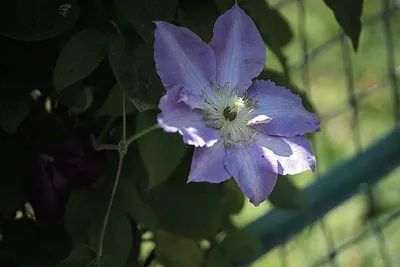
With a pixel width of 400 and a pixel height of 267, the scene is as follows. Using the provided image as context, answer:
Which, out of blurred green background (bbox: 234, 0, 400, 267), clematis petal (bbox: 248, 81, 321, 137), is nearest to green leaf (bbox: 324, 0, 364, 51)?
clematis petal (bbox: 248, 81, 321, 137)

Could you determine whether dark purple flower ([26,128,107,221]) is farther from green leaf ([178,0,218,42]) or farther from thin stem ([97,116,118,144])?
green leaf ([178,0,218,42])

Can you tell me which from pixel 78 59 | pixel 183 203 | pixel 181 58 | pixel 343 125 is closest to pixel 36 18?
pixel 78 59

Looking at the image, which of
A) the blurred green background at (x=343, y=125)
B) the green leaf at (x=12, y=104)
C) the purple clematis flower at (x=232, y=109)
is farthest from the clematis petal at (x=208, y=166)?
the blurred green background at (x=343, y=125)

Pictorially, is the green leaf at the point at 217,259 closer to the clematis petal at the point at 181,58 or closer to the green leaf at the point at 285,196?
the green leaf at the point at 285,196

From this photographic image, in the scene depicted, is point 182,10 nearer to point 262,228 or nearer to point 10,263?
point 10,263

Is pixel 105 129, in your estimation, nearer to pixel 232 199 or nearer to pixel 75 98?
pixel 75 98

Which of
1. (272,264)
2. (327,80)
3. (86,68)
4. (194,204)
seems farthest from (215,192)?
(327,80)
